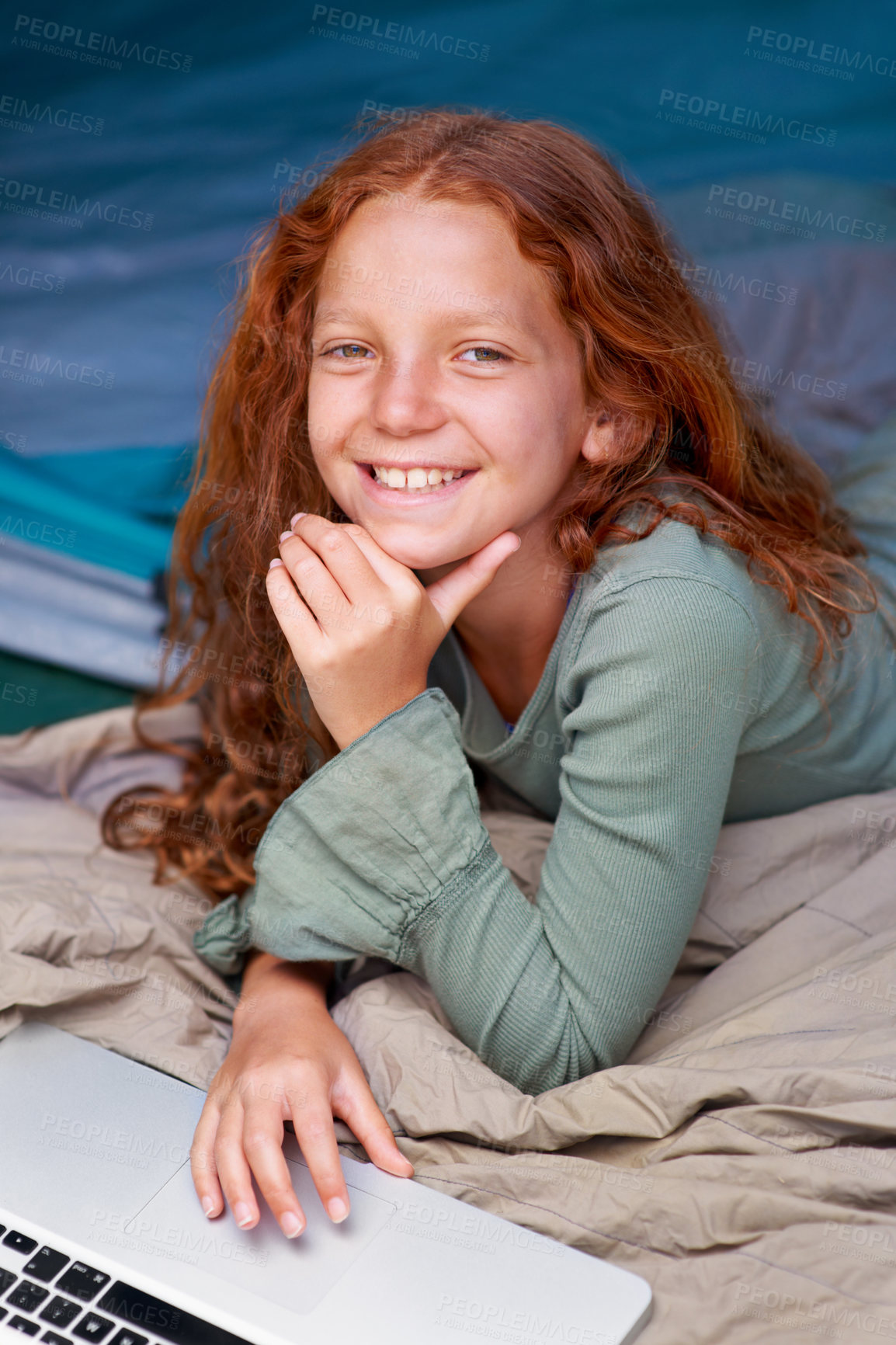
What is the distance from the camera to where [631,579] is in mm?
860

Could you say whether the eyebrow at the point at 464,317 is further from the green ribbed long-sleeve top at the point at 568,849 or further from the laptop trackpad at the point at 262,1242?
the laptop trackpad at the point at 262,1242

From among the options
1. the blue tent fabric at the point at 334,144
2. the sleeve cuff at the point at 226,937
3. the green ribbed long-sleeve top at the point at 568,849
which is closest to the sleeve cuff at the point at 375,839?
the green ribbed long-sleeve top at the point at 568,849

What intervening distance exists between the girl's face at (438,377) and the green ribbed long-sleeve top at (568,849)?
4.9 inches

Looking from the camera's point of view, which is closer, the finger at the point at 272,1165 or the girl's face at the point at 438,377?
the finger at the point at 272,1165

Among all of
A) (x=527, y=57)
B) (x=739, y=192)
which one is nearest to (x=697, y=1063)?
(x=739, y=192)

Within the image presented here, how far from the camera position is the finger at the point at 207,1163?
693 mm

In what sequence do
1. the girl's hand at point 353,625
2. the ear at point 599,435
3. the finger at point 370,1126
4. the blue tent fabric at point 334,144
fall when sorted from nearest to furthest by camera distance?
the finger at point 370,1126 < the girl's hand at point 353,625 < the ear at point 599,435 < the blue tent fabric at point 334,144

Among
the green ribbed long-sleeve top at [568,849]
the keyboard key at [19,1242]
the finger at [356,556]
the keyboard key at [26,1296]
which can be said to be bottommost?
the keyboard key at [26,1296]

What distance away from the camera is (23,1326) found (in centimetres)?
62

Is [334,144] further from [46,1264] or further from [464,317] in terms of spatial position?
[46,1264]

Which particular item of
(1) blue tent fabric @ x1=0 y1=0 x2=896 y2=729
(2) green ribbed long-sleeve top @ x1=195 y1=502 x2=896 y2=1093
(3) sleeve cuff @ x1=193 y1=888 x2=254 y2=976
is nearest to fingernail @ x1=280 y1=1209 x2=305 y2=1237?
(2) green ribbed long-sleeve top @ x1=195 y1=502 x2=896 y2=1093

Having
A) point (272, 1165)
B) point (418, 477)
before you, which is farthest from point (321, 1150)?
point (418, 477)

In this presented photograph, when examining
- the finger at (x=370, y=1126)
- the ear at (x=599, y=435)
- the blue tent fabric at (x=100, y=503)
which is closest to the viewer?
the finger at (x=370, y=1126)

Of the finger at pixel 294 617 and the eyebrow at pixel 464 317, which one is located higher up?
the eyebrow at pixel 464 317
